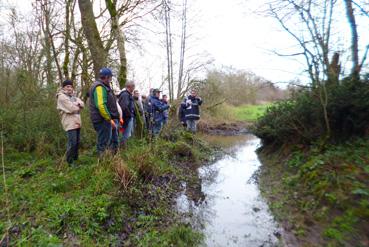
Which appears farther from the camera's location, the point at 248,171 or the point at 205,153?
the point at 205,153

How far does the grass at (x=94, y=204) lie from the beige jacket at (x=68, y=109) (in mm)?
827

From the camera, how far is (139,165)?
543cm

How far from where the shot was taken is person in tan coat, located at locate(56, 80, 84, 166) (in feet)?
18.9

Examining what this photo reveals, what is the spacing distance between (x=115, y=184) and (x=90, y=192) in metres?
0.45

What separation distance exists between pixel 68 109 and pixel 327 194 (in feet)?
16.5

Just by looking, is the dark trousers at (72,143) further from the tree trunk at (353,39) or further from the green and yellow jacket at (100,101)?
the tree trunk at (353,39)

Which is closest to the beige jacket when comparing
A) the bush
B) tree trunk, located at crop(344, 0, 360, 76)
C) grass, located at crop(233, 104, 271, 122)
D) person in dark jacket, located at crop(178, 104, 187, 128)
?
the bush

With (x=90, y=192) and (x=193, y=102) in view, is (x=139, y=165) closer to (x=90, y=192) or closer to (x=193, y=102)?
(x=90, y=192)

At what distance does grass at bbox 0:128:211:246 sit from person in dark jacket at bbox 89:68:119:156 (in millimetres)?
539

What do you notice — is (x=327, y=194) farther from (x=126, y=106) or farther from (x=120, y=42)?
(x=120, y=42)

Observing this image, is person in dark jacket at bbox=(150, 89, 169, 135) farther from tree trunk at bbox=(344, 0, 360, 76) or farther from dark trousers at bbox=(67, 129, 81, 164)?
tree trunk at bbox=(344, 0, 360, 76)

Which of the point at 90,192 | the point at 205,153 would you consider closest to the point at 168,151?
the point at 205,153

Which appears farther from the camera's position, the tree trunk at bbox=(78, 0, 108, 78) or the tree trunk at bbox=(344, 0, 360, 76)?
the tree trunk at bbox=(78, 0, 108, 78)

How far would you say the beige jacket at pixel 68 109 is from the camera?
5742 mm
